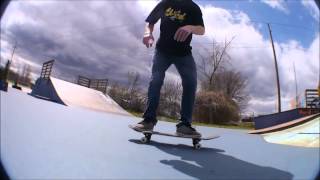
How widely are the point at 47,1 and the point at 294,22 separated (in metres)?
0.86

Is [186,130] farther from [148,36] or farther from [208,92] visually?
[148,36]

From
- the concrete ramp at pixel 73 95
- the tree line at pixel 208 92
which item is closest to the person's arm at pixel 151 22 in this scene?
the tree line at pixel 208 92

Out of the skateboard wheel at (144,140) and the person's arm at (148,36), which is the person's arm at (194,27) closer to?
the person's arm at (148,36)

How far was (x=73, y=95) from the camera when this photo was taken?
129 cm

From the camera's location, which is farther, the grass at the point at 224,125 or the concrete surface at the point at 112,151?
the grass at the point at 224,125

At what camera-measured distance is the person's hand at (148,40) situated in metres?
1.20

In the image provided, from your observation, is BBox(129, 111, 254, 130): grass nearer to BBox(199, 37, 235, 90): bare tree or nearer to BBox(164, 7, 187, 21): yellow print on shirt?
BBox(199, 37, 235, 90): bare tree

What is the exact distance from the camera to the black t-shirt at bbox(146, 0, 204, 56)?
1219 millimetres

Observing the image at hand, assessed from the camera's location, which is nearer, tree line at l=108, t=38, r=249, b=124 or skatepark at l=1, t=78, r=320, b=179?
skatepark at l=1, t=78, r=320, b=179

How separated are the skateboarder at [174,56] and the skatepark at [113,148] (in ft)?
0.18

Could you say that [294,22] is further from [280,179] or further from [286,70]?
[280,179]

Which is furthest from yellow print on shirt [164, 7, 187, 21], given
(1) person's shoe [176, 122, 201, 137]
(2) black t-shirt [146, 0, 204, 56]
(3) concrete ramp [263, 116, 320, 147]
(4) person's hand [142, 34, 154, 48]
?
(3) concrete ramp [263, 116, 320, 147]

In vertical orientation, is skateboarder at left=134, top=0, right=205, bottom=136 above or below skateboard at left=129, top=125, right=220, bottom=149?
above

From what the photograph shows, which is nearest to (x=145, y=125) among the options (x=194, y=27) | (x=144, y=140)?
(x=144, y=140)
